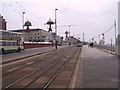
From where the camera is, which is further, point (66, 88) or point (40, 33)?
point (40, 33)

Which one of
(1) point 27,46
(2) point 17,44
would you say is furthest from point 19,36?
(1) point 27,46

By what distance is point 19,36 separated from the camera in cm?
3362

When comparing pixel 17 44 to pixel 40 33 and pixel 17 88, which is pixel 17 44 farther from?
pixel 40 33

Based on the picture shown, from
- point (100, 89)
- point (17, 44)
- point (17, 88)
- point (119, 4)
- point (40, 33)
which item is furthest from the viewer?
point (40, 33)

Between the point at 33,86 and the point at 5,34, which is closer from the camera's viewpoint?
the point at 33,86

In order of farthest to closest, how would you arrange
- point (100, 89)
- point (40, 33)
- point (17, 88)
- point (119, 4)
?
point (40, 33)
point (119, 4)
point (17, 88)
point (100, 89)

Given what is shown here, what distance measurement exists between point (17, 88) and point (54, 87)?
1.52m

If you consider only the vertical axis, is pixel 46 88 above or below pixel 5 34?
below

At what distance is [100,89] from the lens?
20.6 feet

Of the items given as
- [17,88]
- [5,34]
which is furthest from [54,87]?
[5,34]

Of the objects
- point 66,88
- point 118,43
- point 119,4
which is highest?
point 119,4

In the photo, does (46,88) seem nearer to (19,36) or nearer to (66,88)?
(66,88)

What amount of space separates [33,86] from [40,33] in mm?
108308

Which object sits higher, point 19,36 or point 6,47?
point 19,36
